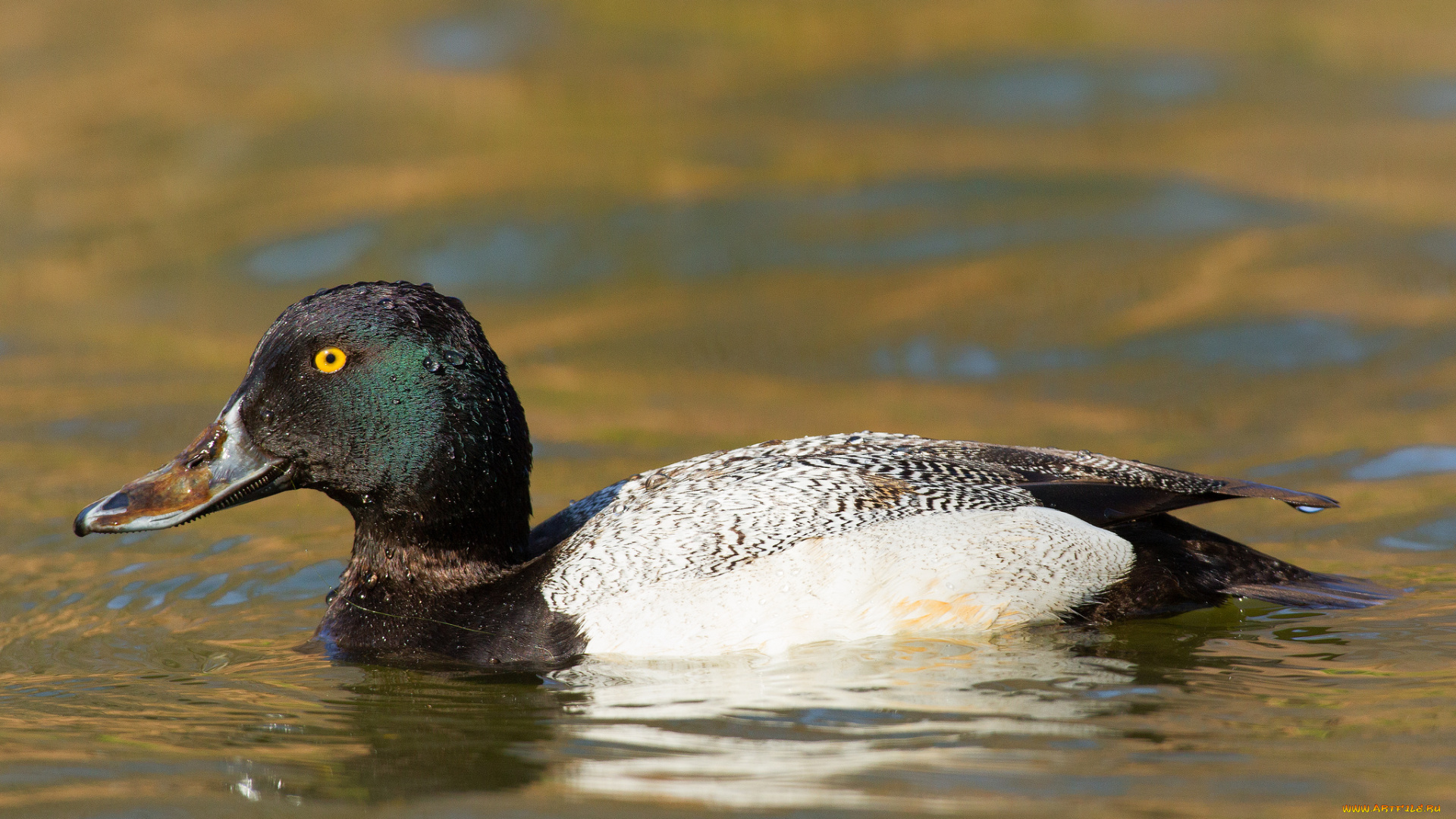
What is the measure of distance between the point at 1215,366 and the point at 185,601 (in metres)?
6.73

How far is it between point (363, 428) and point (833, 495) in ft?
5.83

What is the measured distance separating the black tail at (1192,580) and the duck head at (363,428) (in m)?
2.37

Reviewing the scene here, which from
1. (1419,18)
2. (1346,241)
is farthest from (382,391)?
(1419,18)

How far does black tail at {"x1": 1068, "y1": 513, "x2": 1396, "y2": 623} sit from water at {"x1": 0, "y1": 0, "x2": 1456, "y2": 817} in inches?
3.7

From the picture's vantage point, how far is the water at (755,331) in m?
5.03

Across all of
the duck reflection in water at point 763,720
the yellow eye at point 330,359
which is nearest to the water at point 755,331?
the duck reflection in water at point 763,720

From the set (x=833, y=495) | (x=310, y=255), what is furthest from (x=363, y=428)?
(x=310, y=255)

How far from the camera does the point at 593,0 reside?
51.3 ft

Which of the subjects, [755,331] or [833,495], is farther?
[755,331]

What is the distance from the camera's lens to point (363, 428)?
6.16 meters

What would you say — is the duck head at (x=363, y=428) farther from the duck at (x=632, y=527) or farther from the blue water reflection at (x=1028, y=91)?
the blue water reflection at (x=1028, y=91)

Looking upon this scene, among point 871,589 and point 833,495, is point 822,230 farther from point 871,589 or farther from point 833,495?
point 871,589

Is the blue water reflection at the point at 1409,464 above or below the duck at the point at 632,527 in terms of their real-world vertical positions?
above

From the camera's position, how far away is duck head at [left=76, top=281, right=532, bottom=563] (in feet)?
20.2
